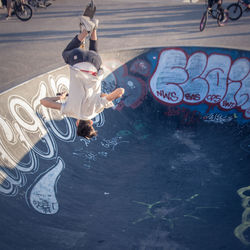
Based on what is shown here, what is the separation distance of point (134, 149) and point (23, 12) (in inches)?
417

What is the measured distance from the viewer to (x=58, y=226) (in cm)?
583

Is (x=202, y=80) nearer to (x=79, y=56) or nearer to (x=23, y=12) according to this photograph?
(x=79, y=56)

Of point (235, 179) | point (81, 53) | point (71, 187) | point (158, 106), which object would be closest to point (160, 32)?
point (158, 106)

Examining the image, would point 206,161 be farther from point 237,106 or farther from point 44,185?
point 44,185

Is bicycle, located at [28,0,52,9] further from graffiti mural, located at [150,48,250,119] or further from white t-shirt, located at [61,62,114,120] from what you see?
white t-shirt, located at [61,62,114,120]

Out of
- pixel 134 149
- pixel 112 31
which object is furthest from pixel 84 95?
pixel 112 31

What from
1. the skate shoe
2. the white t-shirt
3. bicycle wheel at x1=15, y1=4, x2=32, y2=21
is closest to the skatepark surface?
bicycle wheel at x1=15, y1=4, x2=32, y2=21

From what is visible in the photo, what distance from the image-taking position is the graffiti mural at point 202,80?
32.3 feet

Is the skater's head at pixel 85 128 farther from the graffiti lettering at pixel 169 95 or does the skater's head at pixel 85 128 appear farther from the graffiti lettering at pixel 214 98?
the graffiti lettering at pixel 214 98

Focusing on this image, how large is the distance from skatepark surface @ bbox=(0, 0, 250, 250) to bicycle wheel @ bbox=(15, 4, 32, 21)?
3.46 ft

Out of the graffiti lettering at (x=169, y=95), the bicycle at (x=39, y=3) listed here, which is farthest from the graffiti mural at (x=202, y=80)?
the bicycle at (x=39, y=3)

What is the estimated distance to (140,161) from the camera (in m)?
8.65

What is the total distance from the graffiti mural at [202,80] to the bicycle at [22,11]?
8676 mm

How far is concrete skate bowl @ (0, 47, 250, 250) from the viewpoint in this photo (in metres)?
5.80
